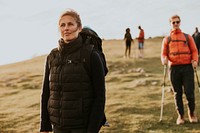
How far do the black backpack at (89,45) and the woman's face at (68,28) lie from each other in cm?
17

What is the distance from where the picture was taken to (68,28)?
4.02 m

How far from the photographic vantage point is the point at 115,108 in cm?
1221

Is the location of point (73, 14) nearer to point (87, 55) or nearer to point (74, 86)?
point (87, 55)

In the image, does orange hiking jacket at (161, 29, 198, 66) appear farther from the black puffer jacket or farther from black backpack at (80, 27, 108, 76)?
the black puffer jacket

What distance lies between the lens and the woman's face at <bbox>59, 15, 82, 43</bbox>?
4.02 m

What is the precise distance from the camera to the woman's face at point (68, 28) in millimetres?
4023

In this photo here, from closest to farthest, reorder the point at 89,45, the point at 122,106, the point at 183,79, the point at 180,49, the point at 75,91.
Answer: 1. the point at 75,91
2. the point at 89,45
3. the point at 180,49
4. the point at 183,79
5. the point at 122,106

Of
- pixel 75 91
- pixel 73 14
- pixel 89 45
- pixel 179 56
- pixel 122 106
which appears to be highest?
pixel 73 14

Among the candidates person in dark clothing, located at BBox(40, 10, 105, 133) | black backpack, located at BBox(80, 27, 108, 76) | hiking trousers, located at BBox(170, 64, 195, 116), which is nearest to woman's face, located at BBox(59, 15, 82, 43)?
person in dark clothing, located at BBox(40, 10, 105, 133)

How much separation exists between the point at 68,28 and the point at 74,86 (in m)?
0.66

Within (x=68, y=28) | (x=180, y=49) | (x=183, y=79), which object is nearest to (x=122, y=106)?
(x=183, y=79)

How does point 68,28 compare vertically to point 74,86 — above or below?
Result: above

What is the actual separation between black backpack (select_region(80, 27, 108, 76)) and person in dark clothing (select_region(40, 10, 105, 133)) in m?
0.04

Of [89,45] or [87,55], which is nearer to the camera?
[87,55]
